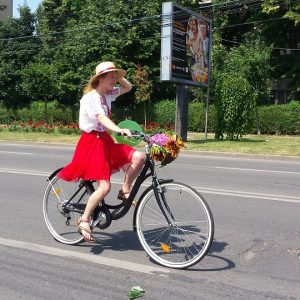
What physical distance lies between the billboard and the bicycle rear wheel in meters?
16.6

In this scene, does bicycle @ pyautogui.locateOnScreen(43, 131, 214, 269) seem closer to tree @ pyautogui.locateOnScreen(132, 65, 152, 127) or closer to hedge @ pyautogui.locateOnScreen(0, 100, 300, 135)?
hedge @ pyautogui.locateOnScreen(0, 100, 300, 135)

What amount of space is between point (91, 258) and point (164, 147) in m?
1.33

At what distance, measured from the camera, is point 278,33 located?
35781 millimetres

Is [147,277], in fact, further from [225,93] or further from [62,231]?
[225,93]

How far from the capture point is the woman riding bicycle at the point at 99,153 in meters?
5.21

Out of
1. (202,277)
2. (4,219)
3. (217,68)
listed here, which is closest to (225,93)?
(217,68)

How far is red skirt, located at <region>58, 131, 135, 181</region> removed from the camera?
17.1 feet

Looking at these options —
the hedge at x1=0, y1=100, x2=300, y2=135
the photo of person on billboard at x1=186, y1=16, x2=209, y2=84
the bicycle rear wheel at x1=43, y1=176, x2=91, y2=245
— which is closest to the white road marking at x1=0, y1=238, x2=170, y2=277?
the bicycle rear wheel at x1=43, y1=176, x2=91, y2=245

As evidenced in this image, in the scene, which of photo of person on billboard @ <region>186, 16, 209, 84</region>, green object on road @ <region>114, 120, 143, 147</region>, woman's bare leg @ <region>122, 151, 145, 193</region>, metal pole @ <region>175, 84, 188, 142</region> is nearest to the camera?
woman's bare leg @ <region>122, 151, 145, 193</region>

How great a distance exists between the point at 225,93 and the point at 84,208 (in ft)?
61.1

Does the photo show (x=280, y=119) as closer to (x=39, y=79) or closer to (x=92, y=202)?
(x=39, y=79)

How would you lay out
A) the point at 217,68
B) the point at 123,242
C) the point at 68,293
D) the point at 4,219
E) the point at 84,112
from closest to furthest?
the point at 68,293
the point at 84,112
the point at 123,242
the point at 4,219
the point at 217,68

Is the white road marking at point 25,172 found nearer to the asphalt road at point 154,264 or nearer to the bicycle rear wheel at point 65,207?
the asphalt road at point 154,264

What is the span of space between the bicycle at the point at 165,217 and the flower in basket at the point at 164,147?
0.07m
